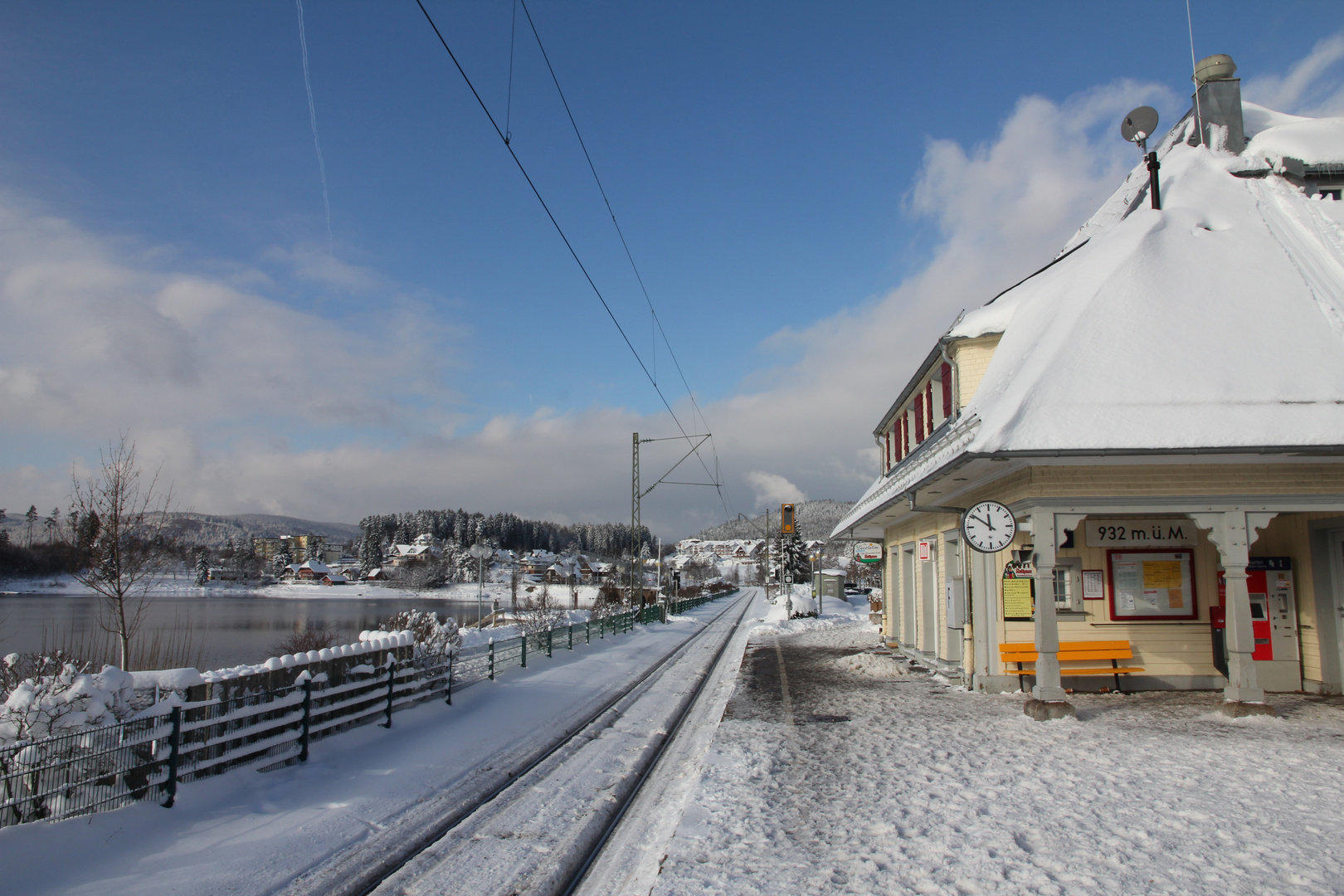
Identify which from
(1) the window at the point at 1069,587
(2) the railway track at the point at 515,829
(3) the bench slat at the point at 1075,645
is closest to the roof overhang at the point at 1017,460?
(1) the window at the point at 1069,587

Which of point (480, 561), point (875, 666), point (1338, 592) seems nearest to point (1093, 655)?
point (1338, 592)

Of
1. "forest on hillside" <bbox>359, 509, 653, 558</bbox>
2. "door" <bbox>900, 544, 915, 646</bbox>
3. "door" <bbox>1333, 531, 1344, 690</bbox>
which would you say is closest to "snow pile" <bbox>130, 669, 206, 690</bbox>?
"door" <bbox>1333, 531, 1344, 690</bbox>

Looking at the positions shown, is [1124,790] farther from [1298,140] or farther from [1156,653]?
[1298,140]

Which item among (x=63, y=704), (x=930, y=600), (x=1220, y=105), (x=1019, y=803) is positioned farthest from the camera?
(x=930, y=600)

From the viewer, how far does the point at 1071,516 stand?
417 inches

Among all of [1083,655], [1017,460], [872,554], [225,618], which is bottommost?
[225,618]

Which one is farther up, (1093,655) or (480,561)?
(480,561)

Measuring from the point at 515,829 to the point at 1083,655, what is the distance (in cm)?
1010

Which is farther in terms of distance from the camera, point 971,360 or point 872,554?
point 872,554

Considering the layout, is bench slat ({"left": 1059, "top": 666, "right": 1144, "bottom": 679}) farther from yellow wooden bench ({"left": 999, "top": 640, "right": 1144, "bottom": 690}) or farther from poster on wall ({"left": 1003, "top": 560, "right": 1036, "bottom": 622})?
poster on wall ({"left": 1003, "top": 560, "right": 1036, "bottom": 622})

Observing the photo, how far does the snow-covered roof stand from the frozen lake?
16.2m

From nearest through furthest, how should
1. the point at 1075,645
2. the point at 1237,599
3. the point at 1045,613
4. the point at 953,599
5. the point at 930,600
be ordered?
1. the point at 1237,599
2. the point at 1045,613
3. the point at 1075,645
4. the point at 953,599
5. the point at 930,600

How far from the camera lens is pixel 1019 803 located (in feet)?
22.3

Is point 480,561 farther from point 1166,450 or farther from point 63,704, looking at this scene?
point 1166,450
